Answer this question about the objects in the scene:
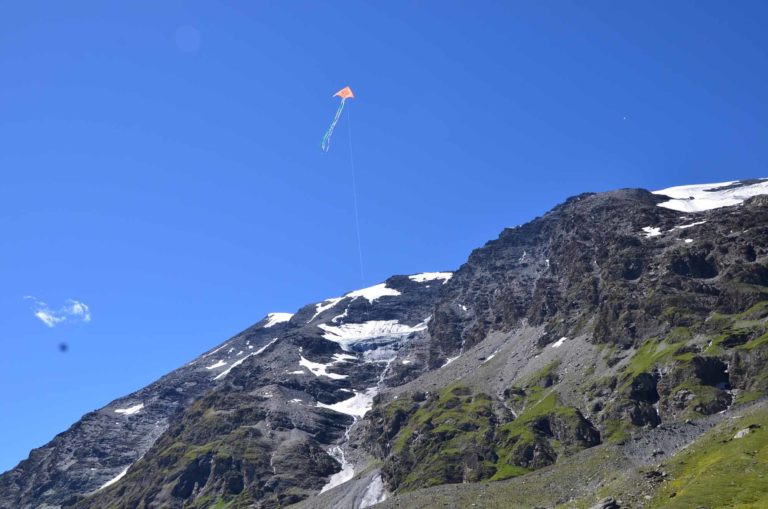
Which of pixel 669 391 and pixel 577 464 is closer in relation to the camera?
pixel 577 464

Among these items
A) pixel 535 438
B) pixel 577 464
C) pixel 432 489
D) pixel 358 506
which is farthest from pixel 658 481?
pixel 358 506

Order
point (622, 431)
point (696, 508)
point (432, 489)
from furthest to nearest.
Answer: point (622, 431) → point (432, 489) → point (696, 508)

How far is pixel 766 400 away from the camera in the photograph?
140500 mm

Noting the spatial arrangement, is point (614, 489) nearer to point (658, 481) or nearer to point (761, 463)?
point (658, 481)

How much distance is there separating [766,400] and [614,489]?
40807 mm

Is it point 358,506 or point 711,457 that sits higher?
point 358,506

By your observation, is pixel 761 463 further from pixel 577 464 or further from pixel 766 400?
pixel 577 464

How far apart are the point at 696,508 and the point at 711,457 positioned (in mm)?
23051

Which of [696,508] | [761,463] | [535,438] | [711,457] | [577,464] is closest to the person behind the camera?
[696,508]

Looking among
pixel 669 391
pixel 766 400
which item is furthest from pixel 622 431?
pixel 766 400

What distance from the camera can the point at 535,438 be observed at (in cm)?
19812

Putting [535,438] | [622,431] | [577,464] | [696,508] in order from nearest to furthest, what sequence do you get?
[696,508]
[577,464]
[622,431]
[535,438]

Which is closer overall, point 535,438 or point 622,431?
point 622,431

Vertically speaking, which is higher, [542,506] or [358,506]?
[358,506]
